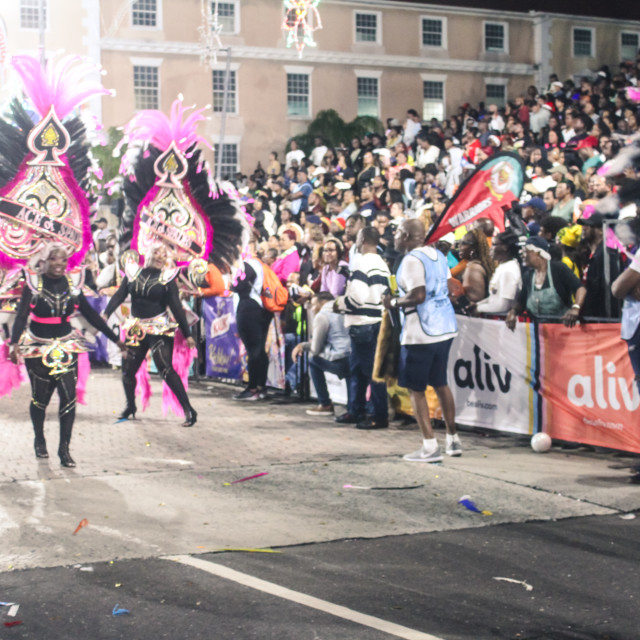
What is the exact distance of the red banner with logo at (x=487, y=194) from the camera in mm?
10391

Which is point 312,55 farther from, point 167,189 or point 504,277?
point 504,277

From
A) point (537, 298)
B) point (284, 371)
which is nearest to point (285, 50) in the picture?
point (284, 371)

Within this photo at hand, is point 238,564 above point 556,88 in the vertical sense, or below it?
below

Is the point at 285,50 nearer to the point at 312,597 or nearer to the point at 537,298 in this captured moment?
the point at 537,298

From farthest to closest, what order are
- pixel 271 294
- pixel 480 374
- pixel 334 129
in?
pixel 334 129, pixel 271 294, pixel 480 374

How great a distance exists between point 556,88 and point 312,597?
72.9ft

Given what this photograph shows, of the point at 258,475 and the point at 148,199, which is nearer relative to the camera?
the point at 258,475

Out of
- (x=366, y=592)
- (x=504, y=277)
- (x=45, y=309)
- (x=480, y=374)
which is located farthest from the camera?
(x=480, y=374)

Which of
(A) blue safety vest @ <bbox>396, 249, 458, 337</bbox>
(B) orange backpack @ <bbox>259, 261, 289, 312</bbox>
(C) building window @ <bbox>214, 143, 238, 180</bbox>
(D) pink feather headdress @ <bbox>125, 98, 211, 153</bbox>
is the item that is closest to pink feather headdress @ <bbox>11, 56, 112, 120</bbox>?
(D) pink feather headdress @ <bbox>125, 98, 211, 153</bbox>

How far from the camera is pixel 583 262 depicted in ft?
35.1

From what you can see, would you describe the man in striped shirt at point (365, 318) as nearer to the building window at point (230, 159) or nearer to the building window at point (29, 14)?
the building window at point (230, 159)

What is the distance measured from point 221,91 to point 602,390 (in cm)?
3194

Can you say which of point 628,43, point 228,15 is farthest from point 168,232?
point 628,43

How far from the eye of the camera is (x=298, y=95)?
130 ft
